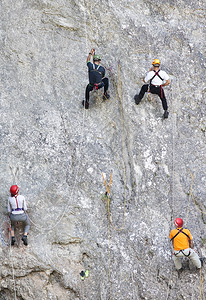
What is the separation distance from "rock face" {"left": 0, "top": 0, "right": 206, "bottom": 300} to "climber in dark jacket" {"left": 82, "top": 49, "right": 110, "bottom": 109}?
0.48 metres

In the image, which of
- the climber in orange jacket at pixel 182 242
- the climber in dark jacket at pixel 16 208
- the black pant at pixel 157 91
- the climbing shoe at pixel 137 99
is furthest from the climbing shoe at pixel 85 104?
the climber in orange jacket at pixel 182 242

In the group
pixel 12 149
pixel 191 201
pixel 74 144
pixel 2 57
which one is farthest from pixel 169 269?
pixel 2 57

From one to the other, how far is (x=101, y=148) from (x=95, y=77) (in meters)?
1.86

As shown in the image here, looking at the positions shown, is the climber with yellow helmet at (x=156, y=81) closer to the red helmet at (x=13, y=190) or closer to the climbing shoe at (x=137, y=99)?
the climbing shoe at (x=137, y=99)

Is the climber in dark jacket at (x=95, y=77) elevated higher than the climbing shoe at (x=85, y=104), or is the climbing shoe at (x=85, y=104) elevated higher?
the climber in dark jacket at (x=95, y=77)

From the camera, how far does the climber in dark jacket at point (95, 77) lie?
9688 mm

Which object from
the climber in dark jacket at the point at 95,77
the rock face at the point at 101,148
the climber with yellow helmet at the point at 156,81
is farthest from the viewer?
the climber with yellow helmet at the point at 156,81

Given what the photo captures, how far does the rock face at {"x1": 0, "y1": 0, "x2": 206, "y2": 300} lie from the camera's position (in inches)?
342

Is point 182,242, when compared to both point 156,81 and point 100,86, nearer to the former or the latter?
point 156,81

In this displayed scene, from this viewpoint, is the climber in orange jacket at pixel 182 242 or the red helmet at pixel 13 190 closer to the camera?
the climber in orange jacket at pixel 182 242

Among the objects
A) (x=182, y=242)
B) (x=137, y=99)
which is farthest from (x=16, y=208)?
(x=137, y=99)

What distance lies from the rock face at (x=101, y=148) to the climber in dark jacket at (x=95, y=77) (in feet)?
1.58

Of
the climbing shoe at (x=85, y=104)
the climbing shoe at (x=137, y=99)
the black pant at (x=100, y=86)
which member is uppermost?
the black pant at (x=100, y=86)

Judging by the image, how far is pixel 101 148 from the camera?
395 inches
